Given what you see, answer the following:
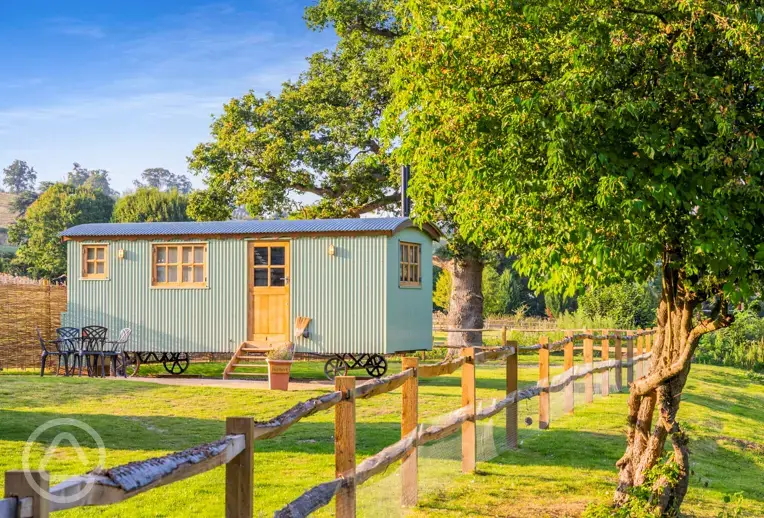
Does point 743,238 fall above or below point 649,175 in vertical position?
below

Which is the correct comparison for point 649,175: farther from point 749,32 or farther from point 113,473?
point 113,473

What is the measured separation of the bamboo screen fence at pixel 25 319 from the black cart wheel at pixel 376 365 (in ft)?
23.8

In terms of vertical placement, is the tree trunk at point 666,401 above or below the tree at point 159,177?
below

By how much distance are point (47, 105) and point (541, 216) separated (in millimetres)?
64047

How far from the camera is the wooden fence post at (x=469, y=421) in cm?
772

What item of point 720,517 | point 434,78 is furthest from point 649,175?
point 720,517

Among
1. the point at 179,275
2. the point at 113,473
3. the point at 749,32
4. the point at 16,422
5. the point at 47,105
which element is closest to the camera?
the point at 113,473

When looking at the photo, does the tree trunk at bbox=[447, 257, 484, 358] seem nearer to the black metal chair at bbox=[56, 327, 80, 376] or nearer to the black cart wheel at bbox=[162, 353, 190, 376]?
the black cart wheel at bbox=[162, 353, 190, 376]

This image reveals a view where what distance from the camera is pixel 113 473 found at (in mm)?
2469

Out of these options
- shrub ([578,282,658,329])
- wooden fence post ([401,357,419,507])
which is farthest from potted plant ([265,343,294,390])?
shrub ([578,282,658,329])

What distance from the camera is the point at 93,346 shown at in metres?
17.6

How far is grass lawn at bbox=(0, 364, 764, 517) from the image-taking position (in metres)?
6.77

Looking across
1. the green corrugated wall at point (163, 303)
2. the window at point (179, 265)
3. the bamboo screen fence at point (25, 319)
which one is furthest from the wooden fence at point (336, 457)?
the bamboo screen fence at point (25, 319)

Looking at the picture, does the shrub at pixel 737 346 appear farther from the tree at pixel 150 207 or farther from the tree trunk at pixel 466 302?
the tree at pixel 150 207
